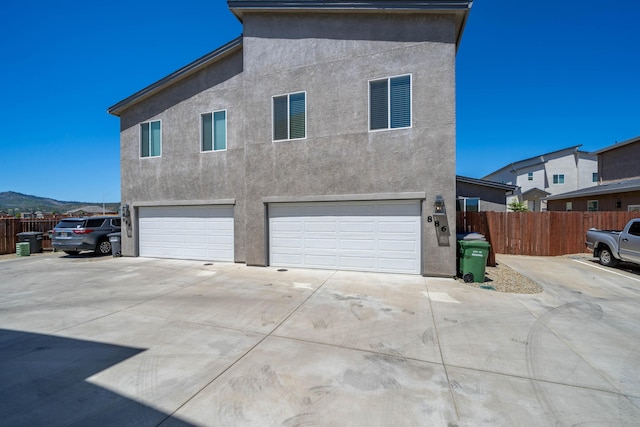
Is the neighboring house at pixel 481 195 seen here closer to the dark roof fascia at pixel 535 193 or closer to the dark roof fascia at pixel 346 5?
the dark roof fascia at pixel 346 5

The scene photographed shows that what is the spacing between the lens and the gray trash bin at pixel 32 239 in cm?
1338

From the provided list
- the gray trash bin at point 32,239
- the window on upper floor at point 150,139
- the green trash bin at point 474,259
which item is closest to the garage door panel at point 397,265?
the green trash bin at point 474,259

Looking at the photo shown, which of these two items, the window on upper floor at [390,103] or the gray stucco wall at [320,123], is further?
the window on upper floor at [390,103]

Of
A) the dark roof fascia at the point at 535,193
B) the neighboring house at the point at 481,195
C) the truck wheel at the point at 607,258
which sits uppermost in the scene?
the dark roof fascia at the point at 535,193

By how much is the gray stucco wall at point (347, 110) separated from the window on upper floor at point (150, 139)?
467 centimetres

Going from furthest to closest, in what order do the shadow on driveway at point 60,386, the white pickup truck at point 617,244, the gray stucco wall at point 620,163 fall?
the gray stucco wall at point 620,163
the white pickup truck at point 617,244
the shadow on driveway at point 60,386

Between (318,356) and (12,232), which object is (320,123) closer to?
(318,356)

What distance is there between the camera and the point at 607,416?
2.68 metres

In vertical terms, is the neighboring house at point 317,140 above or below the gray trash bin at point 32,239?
above

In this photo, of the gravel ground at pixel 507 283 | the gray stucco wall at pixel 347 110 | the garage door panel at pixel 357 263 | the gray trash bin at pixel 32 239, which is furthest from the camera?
the gray trash bin at pixel 32 239

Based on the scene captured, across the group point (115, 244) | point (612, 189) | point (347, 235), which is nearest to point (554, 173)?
point (612, 189)

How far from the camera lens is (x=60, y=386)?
10.2 ft

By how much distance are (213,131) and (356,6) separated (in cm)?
653

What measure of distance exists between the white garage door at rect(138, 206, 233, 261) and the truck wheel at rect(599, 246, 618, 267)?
1363 centimetres
